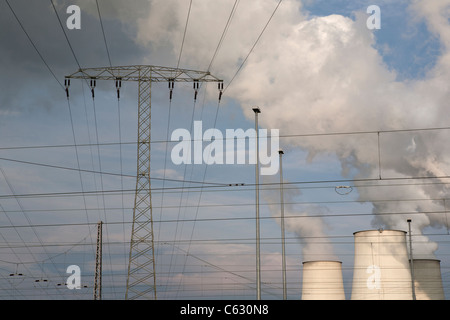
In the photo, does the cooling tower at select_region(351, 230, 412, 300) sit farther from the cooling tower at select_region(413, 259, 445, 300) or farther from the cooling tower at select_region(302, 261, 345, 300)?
the cooling tower at select_region(413, 259, 445, 300)

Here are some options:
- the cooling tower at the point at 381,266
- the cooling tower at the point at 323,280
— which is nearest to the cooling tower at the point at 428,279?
the cooling tower at the point at 381,266

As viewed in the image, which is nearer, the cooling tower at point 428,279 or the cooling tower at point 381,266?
the cooling tower at point 381,266

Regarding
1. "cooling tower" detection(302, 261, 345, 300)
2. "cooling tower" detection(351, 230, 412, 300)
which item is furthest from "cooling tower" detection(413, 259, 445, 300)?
"cooling tower" detection(302, 261, 345, 300)

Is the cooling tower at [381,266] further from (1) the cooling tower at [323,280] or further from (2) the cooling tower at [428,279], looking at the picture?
(2) the cooling tower at [428,279]

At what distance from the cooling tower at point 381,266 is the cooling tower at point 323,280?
1.97 meters

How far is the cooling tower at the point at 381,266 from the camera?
48.2m

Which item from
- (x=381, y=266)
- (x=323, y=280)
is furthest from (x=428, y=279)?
(x=323, y=280)

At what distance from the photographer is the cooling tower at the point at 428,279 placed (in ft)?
186

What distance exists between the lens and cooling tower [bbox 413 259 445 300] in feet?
186
